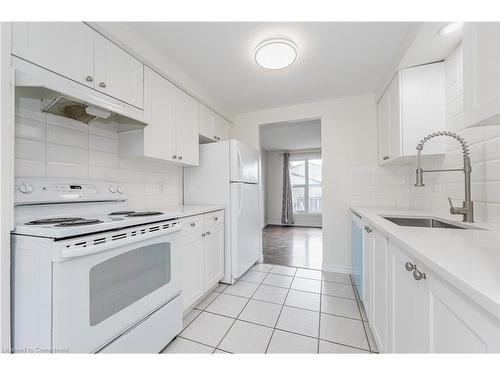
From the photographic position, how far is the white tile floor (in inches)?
52.7

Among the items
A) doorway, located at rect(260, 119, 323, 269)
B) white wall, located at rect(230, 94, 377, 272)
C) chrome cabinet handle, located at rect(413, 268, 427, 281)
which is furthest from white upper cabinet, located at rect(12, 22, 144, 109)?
doorway, located at rect(260, 119, 323, 269)

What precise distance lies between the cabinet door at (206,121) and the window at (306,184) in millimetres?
4140

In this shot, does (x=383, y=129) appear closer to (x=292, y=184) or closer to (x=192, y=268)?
(x=192, y=268)

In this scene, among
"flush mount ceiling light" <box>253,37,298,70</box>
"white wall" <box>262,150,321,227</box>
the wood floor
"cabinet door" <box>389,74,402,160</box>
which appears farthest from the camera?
"white wall" <box>262,150,321,227</box>

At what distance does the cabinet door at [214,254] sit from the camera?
194 centimetres

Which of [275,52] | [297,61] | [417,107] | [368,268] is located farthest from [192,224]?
[417,107]

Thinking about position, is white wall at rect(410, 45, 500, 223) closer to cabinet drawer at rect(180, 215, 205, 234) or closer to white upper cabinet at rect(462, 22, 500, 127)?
white upper cabinet at rect(462, 22, 500, 127)

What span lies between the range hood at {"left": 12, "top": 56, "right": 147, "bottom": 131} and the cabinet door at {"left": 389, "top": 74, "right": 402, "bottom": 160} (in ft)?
7.25

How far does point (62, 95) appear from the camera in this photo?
1054 mm

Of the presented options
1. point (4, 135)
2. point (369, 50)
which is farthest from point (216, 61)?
point (4, 135)

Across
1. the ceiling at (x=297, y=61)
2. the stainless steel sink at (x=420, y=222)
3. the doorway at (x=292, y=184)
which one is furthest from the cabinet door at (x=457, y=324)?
the doorway at (x=292, y=184)

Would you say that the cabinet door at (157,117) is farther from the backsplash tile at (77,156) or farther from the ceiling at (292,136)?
the ceiling at (292,136)

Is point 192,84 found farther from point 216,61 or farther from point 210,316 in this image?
point 210,316

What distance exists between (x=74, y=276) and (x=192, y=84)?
1.96 m
